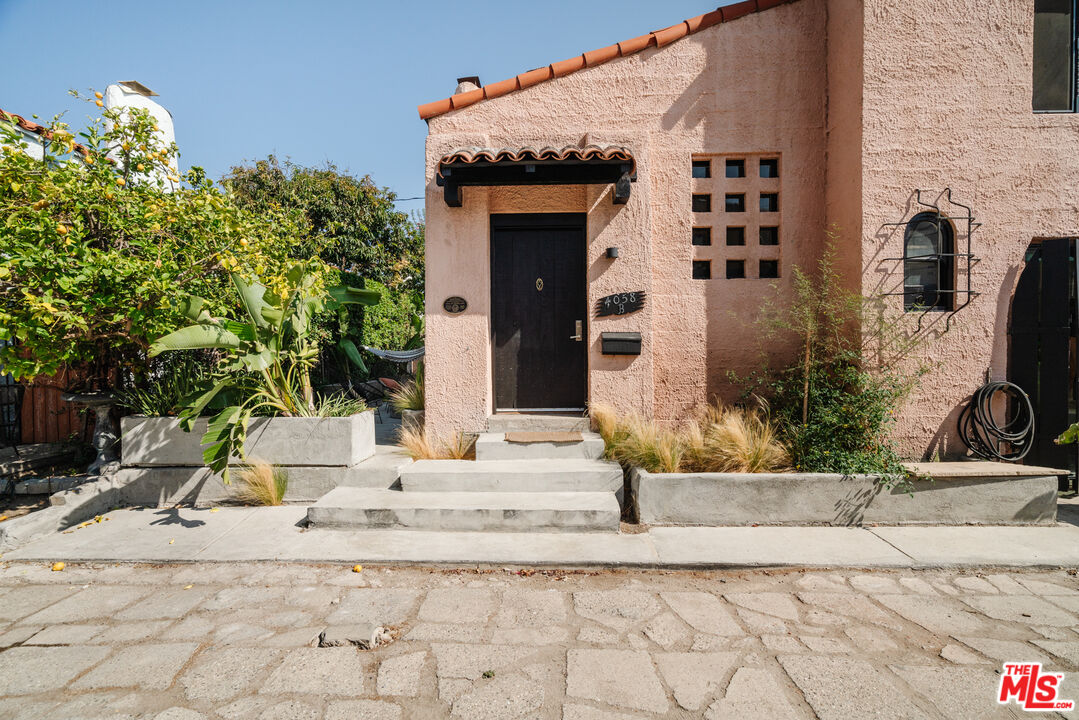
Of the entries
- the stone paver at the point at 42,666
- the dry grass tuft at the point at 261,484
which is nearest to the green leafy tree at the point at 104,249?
the dry grass tuft at the point at 261,484

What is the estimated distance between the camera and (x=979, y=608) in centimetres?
337

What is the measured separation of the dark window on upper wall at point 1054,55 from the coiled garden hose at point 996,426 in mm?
3235

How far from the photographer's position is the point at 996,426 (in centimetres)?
558

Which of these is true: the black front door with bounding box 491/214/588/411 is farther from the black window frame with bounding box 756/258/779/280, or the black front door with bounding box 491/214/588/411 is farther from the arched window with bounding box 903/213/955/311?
the arched window with bounding box 903/213/955/311

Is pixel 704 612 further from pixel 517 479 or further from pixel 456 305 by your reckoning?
pixel 456 305

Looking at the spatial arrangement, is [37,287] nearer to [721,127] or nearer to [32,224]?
[32,224]

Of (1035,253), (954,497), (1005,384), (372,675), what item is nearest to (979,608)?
(954,497)

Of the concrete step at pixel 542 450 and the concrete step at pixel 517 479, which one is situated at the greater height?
the concrete step at pixel 542 450

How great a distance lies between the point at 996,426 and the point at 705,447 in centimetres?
328

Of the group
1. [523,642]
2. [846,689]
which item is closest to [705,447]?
[846,689]

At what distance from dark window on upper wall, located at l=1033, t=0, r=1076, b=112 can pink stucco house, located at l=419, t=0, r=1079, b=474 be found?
0.07ft

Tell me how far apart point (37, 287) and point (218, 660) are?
3.69 m

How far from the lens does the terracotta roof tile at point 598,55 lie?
6.15 m

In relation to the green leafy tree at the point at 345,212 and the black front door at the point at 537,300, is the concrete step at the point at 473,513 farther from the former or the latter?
the green leafy tree at the point at 345,212
